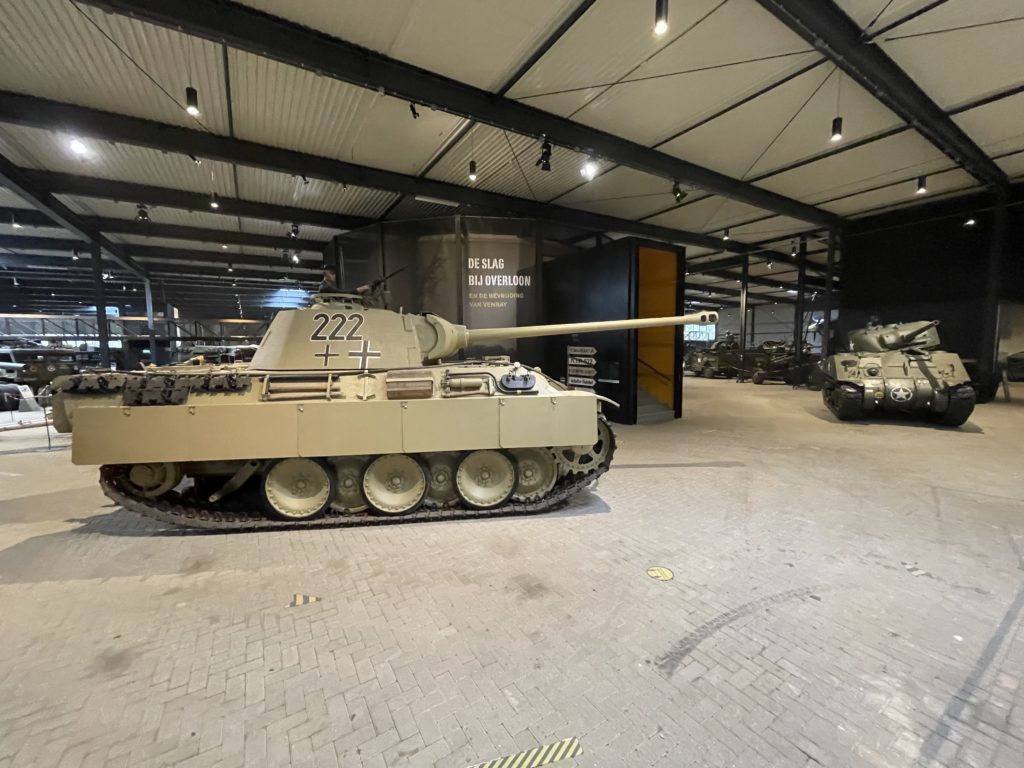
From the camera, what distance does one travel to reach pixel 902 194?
44.0ft

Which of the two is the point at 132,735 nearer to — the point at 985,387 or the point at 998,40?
the point at 998,40

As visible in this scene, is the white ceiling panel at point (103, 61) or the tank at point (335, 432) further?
the white ceiling panel at point (103, 61)

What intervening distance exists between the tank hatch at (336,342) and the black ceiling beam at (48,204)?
28.1 ft

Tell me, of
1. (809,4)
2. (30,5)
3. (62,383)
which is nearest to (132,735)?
(62,383)

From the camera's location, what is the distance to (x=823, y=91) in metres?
7.48

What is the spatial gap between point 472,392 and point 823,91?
8.13 m

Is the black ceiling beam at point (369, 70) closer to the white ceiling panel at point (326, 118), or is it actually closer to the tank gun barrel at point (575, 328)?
the white ceiling panel at point (326, 118)

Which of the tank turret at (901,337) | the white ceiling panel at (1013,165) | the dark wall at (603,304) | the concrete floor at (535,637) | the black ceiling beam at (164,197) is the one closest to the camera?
the concrete floor at (535,637)

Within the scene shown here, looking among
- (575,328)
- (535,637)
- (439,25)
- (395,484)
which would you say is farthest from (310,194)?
(535,637)

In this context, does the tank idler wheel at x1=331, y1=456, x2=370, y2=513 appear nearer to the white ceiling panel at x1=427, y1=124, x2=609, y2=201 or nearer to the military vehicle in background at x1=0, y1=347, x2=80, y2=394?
the white ceiling panel at x1=427, y1=124, x2=609, y2=201

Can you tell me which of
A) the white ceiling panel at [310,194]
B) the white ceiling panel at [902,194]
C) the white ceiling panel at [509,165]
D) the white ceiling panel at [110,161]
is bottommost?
the white ceiling panel at [110,161]

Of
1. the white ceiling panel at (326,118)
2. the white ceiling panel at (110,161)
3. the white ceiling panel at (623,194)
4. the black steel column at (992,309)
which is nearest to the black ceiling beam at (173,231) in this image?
the white ceiling panel at (110,161)

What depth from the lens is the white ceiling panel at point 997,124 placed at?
834 centimetres

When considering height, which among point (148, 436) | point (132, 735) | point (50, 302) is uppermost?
point (50, 302)
